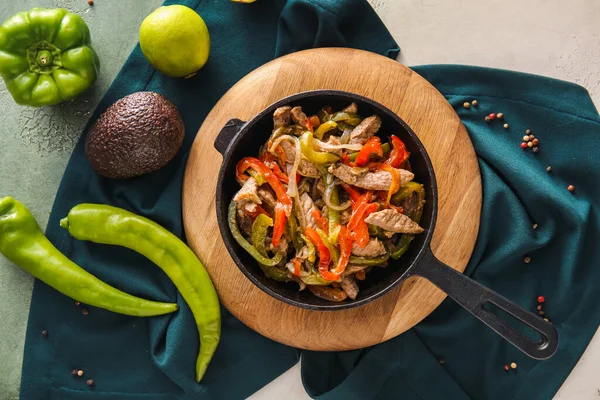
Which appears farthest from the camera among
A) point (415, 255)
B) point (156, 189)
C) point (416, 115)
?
point (156, 189)

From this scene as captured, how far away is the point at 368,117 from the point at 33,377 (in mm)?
1990

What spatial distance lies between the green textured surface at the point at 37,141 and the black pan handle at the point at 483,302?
1.79 metres

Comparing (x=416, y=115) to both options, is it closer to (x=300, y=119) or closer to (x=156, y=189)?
(x=300, y=119)

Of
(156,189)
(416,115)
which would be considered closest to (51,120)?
(156,189)

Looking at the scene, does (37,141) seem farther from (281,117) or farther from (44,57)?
(281,117)

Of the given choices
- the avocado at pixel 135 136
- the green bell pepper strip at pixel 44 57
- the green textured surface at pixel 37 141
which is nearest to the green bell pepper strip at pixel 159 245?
the avocado at pixel 135 136

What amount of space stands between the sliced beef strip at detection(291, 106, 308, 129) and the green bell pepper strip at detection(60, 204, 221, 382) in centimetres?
78

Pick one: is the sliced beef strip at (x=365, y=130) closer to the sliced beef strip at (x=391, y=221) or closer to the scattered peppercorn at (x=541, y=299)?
the sliced beef strip at (x=391, y=221)

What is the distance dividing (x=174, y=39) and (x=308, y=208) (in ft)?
3.09

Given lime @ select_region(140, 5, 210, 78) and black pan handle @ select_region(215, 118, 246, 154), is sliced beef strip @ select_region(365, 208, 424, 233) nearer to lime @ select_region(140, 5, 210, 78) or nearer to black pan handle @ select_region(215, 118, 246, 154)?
black pan handle @ select_region(215, 118, 246, 154)

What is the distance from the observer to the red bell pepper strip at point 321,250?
247cm

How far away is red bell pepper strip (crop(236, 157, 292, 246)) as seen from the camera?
249cm

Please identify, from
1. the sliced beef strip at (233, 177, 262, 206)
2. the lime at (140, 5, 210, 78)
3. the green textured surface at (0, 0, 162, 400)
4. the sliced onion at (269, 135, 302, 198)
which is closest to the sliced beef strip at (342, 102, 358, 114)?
Answer: the sliced onion at (269, 135, 302, 198)

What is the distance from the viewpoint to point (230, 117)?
2822mm
